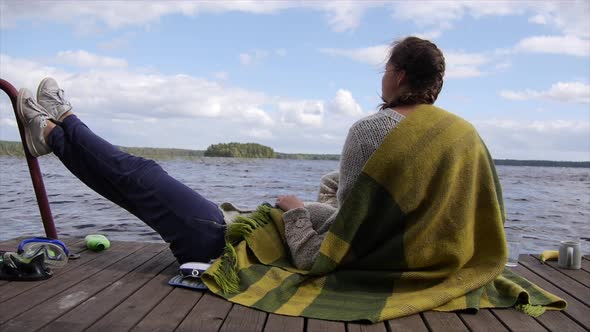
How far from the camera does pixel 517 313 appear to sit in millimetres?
2666

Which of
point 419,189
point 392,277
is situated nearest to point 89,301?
point 392,277

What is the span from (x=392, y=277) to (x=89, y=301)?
4.77ft

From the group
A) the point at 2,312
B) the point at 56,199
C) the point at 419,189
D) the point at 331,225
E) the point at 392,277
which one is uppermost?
the point at 419,189

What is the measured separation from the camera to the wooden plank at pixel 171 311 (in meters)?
2.34

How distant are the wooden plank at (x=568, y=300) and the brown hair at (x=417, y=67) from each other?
125 cm

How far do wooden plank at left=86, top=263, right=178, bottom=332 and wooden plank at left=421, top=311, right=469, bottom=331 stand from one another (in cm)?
125

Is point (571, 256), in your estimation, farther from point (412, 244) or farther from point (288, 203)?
point (288, 203)

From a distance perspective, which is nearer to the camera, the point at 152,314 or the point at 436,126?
the point at 152,314

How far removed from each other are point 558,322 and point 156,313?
183 centimetres

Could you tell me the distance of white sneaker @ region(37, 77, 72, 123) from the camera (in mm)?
3169

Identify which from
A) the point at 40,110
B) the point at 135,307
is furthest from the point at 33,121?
the point at 135,307

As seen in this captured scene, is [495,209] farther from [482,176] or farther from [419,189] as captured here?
[419,189]

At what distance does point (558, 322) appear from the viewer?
8.49 feet

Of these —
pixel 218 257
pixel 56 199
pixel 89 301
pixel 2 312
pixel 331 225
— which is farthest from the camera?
pixel 56 199
